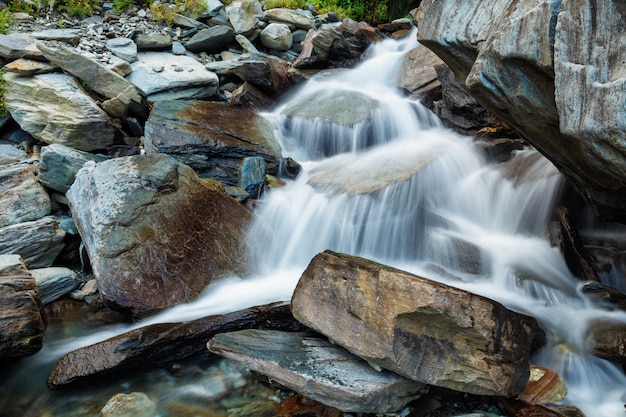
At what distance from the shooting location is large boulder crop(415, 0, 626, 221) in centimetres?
290

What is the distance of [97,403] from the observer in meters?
4.18

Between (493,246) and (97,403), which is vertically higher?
(493,246)

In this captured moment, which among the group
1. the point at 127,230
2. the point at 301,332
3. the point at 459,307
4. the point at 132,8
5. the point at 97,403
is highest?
the point at 132,8

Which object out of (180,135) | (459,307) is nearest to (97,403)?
(459,307)

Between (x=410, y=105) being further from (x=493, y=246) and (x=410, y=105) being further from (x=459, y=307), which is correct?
(x=459, y=307)

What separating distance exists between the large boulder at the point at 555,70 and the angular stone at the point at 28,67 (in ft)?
24.4

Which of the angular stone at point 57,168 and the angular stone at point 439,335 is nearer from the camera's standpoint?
the angular stone at point 439,335

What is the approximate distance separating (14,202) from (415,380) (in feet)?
20.3

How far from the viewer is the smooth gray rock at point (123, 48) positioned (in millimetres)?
10250

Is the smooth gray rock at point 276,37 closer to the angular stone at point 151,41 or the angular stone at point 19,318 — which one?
the angular stone at point 151,41

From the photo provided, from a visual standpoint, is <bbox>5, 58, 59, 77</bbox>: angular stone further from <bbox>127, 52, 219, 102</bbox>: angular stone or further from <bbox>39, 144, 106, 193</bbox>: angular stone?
<bbox>39, 144, 106, 193</bbox>: angular stone

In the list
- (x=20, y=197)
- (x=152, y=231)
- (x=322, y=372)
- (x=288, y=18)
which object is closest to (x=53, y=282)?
(x=152, y=231)

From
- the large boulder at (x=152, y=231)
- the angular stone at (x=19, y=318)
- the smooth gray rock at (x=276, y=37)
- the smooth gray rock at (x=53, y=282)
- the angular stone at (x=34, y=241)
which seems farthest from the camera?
the smooth gray rock at (x=276, y=37)

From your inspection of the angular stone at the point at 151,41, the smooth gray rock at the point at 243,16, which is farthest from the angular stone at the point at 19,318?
the smooth gray rock at the point at 243,16
